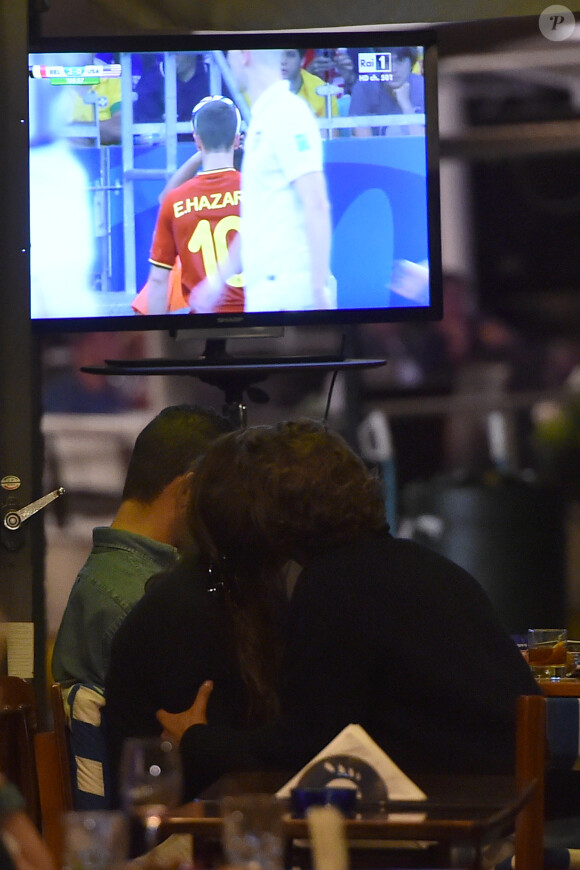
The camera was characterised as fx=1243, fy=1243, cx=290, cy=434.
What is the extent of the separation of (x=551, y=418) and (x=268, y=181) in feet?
3.74

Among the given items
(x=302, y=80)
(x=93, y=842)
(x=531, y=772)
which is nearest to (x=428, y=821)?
(x=531, y=772)

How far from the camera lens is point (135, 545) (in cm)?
271

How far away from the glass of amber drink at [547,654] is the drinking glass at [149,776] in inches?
70.2

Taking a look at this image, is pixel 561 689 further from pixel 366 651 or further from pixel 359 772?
pixel 359 772

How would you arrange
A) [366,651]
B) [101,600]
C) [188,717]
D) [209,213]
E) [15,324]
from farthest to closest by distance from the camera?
[15,324] < [209,213] < [101,600] < [188,717] < [366,651]

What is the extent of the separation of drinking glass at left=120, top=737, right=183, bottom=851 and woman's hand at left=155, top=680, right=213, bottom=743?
435 mm

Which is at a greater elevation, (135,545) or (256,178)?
(256,178)

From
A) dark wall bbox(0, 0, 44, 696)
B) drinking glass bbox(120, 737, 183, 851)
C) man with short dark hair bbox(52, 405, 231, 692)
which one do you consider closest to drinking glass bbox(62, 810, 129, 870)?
drinking glass bbox(120, 737, 183, 851)

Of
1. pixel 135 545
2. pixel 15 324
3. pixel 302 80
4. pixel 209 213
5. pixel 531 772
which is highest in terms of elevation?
pixel 302 80

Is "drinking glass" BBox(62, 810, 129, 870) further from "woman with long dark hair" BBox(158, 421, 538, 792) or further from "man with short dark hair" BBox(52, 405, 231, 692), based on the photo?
"man with short dark hair" BBox(52, 405, 231, 692)

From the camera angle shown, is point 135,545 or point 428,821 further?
point 135,545

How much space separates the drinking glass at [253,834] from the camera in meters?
1.25

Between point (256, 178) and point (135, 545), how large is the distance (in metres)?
1.31

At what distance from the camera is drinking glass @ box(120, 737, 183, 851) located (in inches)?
59.3
